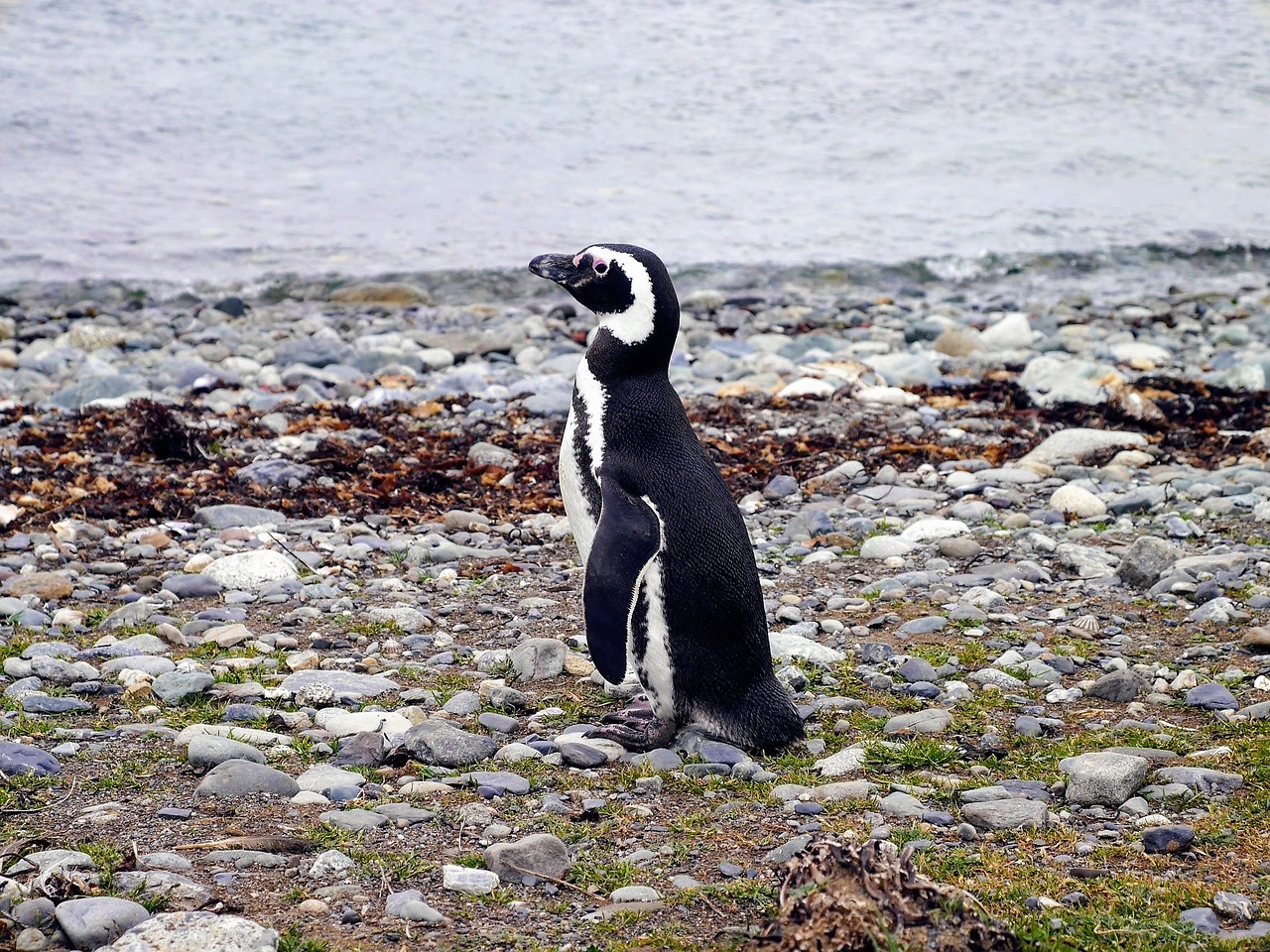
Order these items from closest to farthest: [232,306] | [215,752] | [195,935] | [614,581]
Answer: [195,935] → [215,752] → [614,581] → [232,306]

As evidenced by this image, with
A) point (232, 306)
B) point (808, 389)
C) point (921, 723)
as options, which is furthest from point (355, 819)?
point (232, 306)

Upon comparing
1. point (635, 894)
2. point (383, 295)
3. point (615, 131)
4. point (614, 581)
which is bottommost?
point (383, 295)

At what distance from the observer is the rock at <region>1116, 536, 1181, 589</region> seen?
5047mm

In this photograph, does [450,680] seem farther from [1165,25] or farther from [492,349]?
[1165,25]

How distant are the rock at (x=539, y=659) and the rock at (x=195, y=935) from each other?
1845mm

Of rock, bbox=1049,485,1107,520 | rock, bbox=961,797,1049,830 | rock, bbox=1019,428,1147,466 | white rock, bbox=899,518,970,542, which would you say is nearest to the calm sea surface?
rock, bbox=1019,428,1147,466

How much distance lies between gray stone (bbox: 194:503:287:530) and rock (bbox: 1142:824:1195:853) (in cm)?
399

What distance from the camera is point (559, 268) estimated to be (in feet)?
13.2

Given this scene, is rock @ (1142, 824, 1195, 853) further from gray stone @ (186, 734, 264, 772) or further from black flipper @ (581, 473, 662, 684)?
gray stone @ (186, 734, 264, 772)

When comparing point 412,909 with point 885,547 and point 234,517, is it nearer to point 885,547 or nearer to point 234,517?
point 885,547

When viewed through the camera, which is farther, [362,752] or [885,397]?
[885,397]

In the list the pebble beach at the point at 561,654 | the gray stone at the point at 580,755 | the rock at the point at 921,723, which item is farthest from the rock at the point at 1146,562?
the gray stone at the point at 580,755

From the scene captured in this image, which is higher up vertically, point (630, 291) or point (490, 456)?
point (630, 291)

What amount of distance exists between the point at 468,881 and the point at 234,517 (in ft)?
11.6
